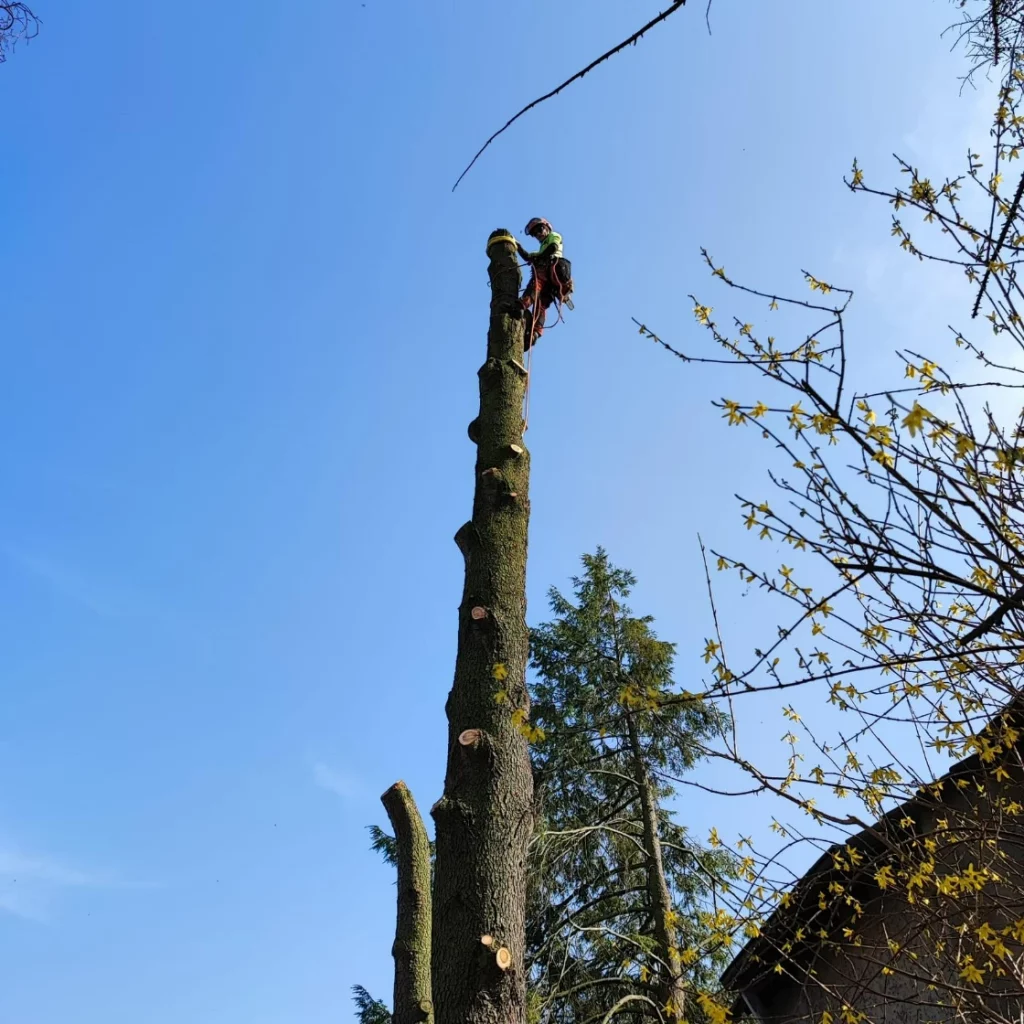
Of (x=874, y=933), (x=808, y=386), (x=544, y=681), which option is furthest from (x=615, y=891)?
(x=808, y=386)

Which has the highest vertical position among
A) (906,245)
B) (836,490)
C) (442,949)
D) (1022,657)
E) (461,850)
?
(906,245)

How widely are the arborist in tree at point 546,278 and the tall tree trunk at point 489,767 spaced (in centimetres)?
111

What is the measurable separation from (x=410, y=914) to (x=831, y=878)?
2.68m

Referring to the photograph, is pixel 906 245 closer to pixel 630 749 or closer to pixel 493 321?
pixel 493 321

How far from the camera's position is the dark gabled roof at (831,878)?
323 centimetres

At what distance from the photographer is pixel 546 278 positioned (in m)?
5.04

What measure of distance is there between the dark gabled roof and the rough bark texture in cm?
151

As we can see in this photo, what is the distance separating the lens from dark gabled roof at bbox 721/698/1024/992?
3230 millimetres

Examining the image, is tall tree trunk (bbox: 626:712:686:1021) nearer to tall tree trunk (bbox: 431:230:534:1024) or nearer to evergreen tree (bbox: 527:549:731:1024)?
evergreen tree (bbox: 527:549:731:1024)

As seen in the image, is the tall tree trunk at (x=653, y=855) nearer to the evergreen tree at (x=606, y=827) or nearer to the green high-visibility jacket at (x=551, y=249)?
the evergreen tree at (x=606, y=827)

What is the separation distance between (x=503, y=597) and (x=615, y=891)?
6.38m

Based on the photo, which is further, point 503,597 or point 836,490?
point 503,597

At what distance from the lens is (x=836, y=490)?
2.24 meters

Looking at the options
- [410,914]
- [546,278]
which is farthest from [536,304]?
[410,914]
